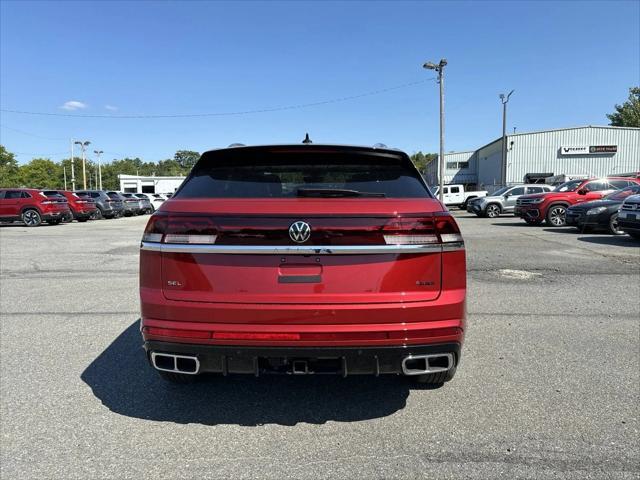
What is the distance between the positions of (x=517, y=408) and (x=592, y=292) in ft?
13.9

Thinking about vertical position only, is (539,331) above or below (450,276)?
below

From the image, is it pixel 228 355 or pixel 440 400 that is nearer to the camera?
pixel 228 355

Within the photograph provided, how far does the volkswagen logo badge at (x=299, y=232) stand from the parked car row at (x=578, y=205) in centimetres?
1163

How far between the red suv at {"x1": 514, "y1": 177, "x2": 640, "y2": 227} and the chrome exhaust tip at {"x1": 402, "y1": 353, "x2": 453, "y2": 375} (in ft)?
57.6

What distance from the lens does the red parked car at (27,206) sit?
21.6m

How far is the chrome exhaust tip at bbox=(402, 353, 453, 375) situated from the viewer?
8.58 feet

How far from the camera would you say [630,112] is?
222ft

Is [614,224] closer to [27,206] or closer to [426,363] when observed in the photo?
[426,363]

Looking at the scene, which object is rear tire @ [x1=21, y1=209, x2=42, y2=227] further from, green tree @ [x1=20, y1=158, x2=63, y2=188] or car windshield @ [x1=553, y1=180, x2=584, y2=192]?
green tree @ [x1=20, y1=158, x2=63, y2=188]


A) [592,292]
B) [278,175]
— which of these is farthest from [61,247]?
[592,292]

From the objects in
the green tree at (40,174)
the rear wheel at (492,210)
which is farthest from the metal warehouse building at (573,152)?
the green tree at (40,174)

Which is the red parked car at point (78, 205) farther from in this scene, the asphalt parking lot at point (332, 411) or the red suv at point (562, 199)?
the red suv at point (562, 199)

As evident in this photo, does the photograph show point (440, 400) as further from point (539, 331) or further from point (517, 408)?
point (539, 331)

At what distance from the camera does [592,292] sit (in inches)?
259
